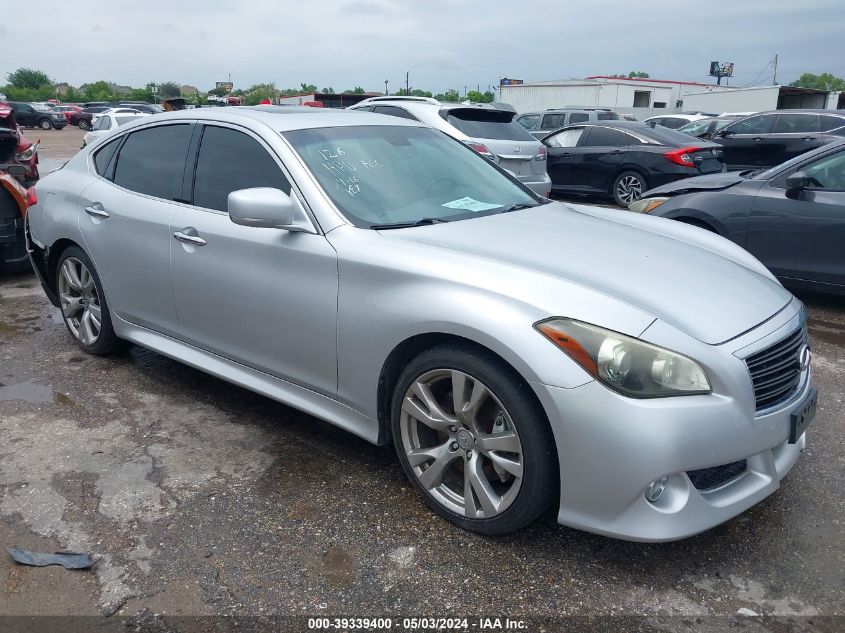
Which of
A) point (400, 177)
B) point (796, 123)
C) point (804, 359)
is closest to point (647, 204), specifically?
point (400, 177)

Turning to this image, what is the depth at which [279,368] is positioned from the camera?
337 cm

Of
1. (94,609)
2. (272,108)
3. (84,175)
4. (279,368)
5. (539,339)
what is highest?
(272,108)

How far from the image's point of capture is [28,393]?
4.23m

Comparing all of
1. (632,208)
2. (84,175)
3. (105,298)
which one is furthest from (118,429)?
(632,208)

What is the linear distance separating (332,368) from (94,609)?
124 centimetres

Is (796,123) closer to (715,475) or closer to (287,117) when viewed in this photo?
(287,117)

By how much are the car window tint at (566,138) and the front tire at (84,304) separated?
922 centimetres

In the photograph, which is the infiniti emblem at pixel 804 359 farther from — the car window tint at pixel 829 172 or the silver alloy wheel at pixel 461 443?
the car window tint at pixel 829 172

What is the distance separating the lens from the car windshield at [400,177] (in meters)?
3.30

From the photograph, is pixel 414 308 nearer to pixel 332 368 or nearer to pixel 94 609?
pixel 332 368

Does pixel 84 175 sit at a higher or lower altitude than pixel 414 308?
higher

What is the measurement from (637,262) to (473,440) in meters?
0.98

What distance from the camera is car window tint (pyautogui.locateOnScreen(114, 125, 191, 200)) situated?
3986 mm

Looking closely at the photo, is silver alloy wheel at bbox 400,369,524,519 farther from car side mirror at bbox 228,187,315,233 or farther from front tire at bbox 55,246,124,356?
front tire at bbox 55,246,124,356
